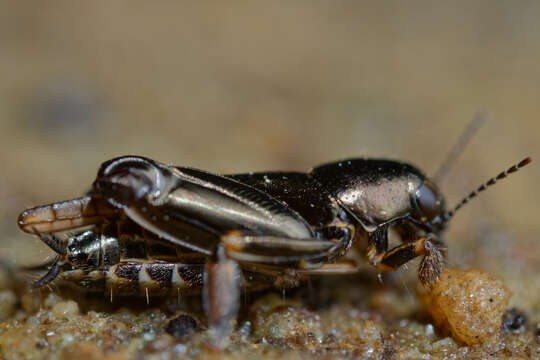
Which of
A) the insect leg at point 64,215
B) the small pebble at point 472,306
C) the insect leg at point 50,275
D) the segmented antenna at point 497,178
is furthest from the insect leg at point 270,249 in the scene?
the segmented antenna at point 497,178

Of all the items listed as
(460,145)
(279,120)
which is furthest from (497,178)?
(279,120)

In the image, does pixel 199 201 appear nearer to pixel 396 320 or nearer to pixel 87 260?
pixel 87 260

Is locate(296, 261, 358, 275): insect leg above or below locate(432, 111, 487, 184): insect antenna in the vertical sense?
below

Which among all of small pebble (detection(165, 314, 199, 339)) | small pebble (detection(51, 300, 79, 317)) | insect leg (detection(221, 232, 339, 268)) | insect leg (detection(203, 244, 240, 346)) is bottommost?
small pebble (detection(165, 314, 199, 339))

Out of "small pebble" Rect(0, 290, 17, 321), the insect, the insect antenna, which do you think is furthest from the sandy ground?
the insect

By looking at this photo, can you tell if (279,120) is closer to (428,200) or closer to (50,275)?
(428,200)

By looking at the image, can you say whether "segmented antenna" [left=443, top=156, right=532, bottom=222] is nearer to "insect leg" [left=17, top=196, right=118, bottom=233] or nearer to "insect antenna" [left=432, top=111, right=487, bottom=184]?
"insect antenna" [left=432, top=111, right=487, bottom=184]

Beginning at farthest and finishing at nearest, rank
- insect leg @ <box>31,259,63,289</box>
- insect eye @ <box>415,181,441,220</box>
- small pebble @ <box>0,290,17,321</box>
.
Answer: insect eye @ <box>415,181,441,220</box>, small pebble @ <box>0,290,17,321</box>, insect leg @ <box>31,259,63,289</box>

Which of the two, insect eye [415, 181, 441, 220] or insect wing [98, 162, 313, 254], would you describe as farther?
insect eye [415, 181, 441, 220]

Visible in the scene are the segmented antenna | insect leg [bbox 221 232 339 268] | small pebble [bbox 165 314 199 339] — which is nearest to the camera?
insect leg [bbox 221 232 339 268]
